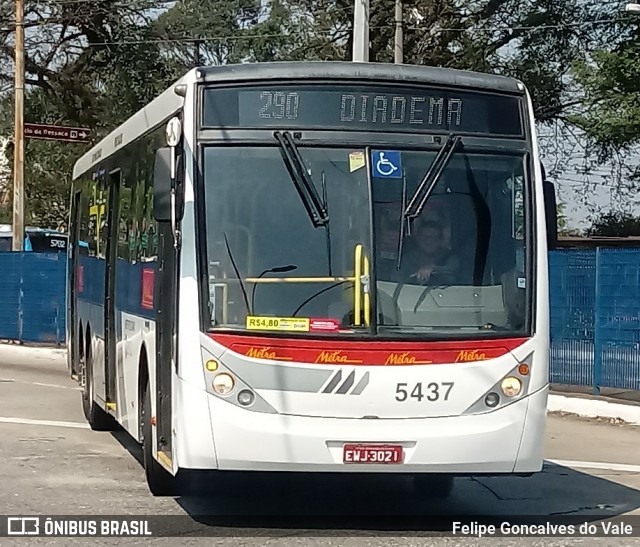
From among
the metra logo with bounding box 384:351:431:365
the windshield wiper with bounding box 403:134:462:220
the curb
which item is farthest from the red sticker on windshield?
the curb

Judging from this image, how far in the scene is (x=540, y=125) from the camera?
108 ft

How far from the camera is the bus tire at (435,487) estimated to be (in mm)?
9844

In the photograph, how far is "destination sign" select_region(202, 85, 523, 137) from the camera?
832 centimetres

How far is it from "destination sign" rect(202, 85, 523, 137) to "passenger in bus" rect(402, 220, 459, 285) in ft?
2.34

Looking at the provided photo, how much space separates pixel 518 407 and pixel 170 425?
232 centimetres

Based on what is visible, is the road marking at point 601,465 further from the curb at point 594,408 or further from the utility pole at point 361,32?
the utility pole at point 361,32

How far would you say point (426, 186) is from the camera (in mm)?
8250

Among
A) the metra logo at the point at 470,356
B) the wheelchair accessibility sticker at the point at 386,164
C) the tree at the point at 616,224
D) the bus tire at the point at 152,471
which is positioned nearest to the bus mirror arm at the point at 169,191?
the wheelchair accessibility sticker at the point at 386,164

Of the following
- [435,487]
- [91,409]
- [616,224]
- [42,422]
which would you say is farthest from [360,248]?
[616,224]

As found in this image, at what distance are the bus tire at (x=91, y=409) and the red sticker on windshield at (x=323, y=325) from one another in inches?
228

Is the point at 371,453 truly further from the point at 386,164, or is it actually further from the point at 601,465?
the point at 601,465

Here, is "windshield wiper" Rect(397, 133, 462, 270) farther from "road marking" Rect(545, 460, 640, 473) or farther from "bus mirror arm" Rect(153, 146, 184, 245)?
"road marking" Rect(545, 460, 640, 473)

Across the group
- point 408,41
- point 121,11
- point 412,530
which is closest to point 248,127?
point 412,530

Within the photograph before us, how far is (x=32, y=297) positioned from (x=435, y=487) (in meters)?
18.3
